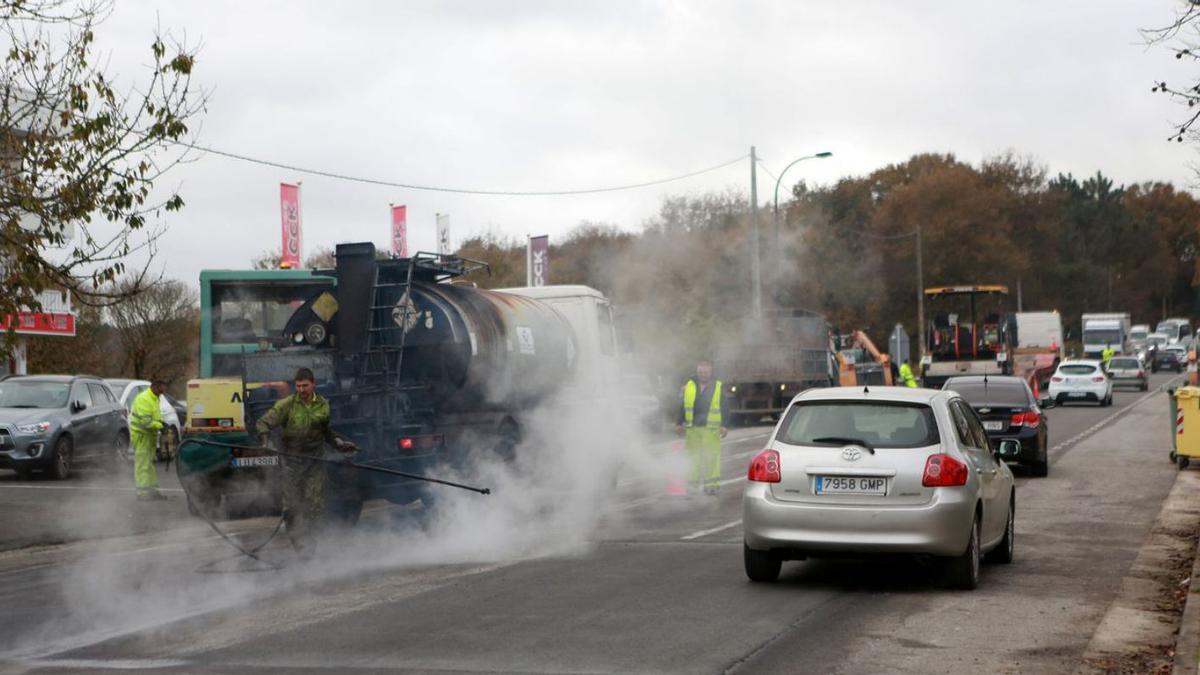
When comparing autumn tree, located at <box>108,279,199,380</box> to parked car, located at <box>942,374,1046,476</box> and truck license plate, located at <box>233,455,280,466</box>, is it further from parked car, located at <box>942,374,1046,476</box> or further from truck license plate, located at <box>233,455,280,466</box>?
truck license plate, located at <box>233,455,280,466</box>

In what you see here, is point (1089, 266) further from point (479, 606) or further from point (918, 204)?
point (479, 606)

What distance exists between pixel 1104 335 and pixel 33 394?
66723 millimetres

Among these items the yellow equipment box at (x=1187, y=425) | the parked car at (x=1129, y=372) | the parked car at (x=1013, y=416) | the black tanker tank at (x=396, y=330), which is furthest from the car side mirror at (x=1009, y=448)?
the parked car at (x=1129, y=372)

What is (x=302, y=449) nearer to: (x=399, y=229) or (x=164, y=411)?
(x=164, y=411)

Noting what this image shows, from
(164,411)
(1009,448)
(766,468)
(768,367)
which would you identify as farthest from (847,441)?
(768,367)

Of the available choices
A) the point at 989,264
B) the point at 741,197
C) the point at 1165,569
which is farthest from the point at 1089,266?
the point at 1165,569

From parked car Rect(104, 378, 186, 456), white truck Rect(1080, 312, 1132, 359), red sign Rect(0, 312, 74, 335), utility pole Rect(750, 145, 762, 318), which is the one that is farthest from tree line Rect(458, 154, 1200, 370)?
red sign Rect(0, 312, 74, 335)

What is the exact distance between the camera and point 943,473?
10.1 m

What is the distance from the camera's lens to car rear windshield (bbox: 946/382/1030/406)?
70.2 ft

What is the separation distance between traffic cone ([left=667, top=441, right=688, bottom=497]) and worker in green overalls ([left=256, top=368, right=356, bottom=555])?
24.9ft

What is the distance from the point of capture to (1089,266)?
99.9 meters

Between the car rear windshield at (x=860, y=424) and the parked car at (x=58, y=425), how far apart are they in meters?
15.4

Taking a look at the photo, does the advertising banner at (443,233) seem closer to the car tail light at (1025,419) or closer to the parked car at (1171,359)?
the car tail light at (1025,419)

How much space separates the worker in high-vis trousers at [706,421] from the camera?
722 inches
